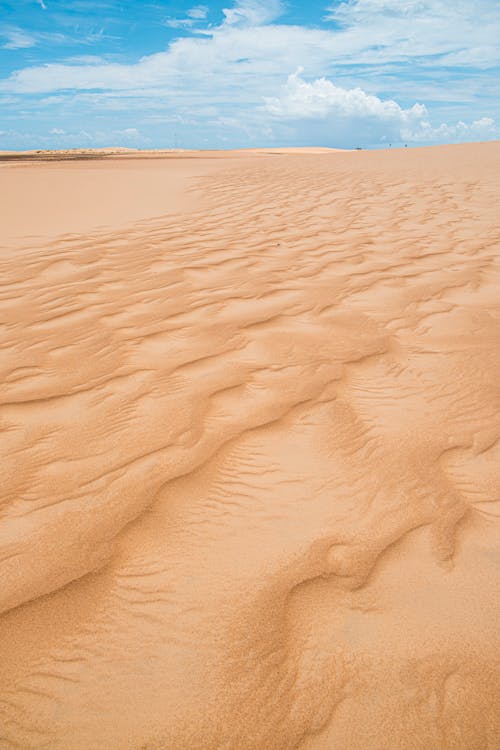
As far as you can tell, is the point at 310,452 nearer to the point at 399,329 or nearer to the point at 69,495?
the point at 69,495

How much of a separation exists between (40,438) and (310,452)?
0.91 m

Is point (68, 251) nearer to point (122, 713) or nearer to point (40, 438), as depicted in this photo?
point (40, 438)

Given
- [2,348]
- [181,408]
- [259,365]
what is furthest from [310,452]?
[2,348]

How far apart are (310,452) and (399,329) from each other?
1.17 metres

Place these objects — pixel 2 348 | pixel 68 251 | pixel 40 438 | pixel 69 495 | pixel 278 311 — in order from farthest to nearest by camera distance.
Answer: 1. pixel 68 251
2. pixel 278 311
3. pixel 2 348
4. pixel 40 438
5. pixel 69 495

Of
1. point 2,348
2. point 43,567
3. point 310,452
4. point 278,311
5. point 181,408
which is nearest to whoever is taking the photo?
point 43,567

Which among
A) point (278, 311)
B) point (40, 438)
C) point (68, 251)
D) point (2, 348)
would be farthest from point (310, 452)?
point (68, 251)

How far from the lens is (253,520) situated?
1218mm

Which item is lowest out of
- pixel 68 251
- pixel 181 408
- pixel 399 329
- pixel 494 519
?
pixel 494 519

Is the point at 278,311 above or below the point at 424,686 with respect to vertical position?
above

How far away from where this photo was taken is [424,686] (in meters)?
0.85

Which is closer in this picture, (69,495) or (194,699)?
(194,699)

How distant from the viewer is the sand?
0.83 meters

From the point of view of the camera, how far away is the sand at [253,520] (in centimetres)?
83
